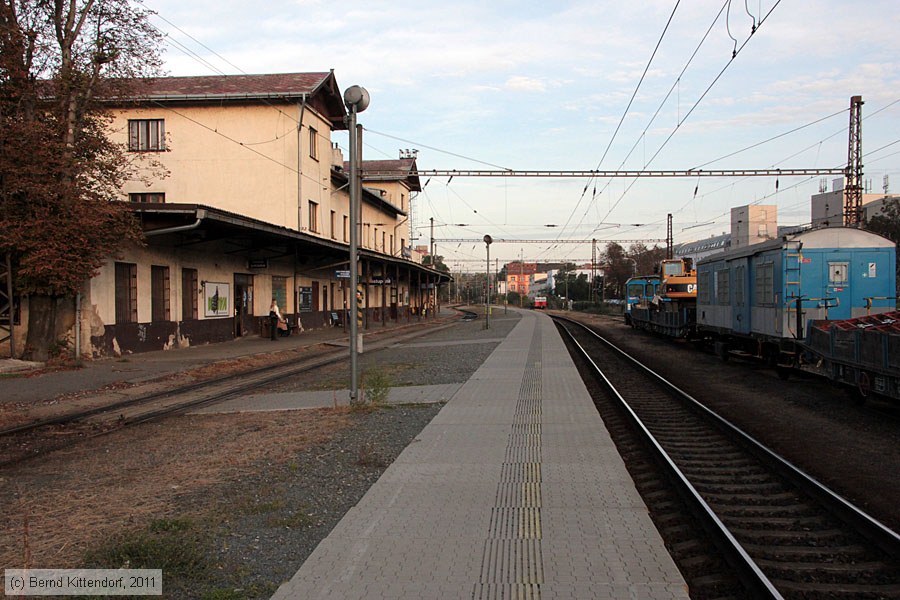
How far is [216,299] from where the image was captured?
84.1 ft

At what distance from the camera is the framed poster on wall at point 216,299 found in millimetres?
24844

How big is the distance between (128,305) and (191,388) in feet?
23.3

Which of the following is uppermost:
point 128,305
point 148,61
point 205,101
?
point 205,101

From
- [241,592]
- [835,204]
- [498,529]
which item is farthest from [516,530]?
[835,204]

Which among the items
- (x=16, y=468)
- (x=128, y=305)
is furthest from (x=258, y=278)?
(x=16, y=468)

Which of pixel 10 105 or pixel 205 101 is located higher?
pixel 205 101

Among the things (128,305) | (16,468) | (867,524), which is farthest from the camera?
(128,305)

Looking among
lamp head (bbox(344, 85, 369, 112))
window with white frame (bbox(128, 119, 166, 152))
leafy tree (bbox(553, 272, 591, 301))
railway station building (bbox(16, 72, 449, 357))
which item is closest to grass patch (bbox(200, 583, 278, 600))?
lamp head (bbox(344, 85, 369, 112))

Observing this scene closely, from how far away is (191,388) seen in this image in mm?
14617

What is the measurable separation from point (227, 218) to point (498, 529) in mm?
17253

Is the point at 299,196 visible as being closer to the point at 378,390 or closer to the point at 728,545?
the point at 378,390

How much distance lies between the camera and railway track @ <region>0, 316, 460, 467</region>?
8898 millimetres

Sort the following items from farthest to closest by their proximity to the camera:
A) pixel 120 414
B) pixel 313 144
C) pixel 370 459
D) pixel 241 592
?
pixel 313 144, pixel 120 414, pixel 370 459, pixel 241 592

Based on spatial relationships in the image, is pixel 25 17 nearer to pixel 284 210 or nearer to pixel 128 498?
pixel 128 498
